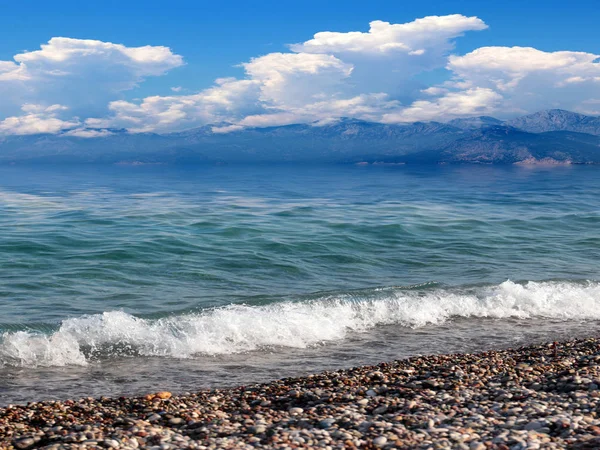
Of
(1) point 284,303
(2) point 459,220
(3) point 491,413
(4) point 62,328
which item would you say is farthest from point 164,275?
(2) point 459,220

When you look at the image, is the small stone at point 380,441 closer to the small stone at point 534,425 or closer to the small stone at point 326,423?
the small stone at point 326,423

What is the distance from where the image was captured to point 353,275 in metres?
29.6

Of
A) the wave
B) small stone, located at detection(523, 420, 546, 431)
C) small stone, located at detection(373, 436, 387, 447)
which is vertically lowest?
the wave

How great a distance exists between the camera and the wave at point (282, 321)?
18297 mm

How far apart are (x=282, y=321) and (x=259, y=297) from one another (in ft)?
14.0

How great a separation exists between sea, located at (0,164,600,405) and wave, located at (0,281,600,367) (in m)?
0.06

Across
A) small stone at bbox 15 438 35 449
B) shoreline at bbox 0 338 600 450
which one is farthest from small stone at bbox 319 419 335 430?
small stone at bbox 15 438 35 449

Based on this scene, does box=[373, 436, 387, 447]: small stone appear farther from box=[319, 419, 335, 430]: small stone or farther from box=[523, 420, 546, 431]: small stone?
box=[523, 420, 546, 431]: small stone

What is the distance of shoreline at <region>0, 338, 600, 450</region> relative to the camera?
1012cm

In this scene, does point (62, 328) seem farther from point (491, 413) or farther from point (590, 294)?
point (590, 294)

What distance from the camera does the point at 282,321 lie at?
20812 millimetres

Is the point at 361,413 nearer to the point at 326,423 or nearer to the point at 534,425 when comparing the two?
the point at 326,423

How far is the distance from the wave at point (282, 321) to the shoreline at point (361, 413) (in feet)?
15.9

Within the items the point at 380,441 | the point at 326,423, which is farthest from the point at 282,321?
the point at 380,441
